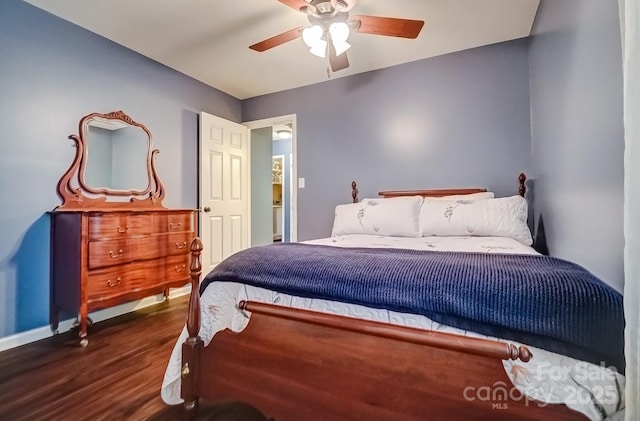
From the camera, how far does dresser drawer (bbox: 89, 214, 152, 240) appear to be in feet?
6.93

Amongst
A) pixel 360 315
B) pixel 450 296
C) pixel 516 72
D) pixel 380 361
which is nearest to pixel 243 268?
pixel 360 315

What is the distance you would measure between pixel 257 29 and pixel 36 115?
5.80ft

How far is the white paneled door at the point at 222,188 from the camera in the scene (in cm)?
337

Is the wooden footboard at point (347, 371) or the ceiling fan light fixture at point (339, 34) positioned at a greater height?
the ceiling fan light fixture at point (339, 34)

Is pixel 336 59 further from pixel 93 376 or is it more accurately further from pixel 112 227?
pixel 93 376

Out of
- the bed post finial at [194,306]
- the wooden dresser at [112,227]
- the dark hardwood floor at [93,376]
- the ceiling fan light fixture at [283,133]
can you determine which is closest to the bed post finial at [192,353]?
the bed post finial at [194,306]

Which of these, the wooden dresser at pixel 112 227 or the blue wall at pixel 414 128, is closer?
the wooden dresser at pixel 112 227

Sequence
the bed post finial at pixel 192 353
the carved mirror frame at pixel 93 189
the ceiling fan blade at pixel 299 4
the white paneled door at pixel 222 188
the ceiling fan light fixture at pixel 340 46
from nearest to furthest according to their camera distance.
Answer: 1. the bed post finial at pixel 192 353
2. the ceiling fan blade at pixel 299 4
3. the ceiling fan light fixture at pixel 340 46
4. the carved mirror frame at pixel 93 189
5. the white paneled door at pixel 222 188

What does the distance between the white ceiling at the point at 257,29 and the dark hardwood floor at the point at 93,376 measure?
94.8 inches

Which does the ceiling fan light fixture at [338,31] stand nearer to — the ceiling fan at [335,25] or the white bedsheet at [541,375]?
the ceiling fan at [335,25]

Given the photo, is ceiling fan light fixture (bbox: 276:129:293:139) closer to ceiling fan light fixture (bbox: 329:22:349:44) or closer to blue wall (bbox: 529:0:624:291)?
ceiling fan light fixture (bbox: 329:22:349:44)

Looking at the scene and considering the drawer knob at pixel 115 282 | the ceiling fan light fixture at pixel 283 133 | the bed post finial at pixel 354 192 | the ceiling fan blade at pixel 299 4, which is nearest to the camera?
the ceiling fan blade at pixel 299 4

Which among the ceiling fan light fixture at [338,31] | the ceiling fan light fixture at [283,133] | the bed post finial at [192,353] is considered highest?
the ceiling fan light fixture at [283,133]

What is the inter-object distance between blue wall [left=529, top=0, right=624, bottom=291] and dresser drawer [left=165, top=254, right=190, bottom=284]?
2.86 metres
